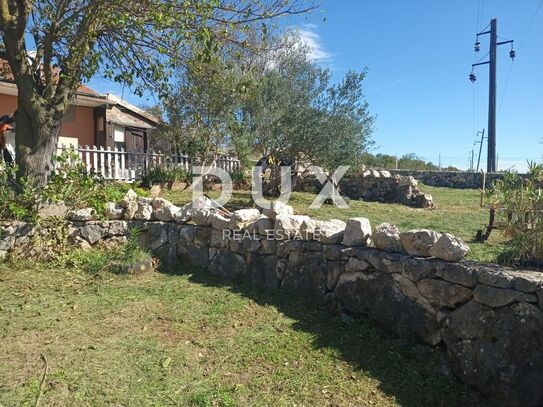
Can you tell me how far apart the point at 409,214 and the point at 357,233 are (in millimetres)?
6914

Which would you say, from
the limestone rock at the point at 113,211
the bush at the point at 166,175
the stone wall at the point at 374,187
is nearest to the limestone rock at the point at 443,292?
the limestone rock at the point at 113,211

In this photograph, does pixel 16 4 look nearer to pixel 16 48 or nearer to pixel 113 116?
pixel 16 48

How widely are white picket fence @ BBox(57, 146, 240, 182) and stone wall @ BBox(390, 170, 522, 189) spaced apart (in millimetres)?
11204

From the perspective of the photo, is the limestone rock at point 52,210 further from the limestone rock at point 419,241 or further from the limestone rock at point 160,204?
the limestone rock at point 419,241

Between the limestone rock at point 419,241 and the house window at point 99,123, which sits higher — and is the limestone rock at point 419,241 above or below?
below

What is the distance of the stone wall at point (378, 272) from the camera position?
9.79ft

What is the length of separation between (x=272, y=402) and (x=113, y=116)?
16.0 m

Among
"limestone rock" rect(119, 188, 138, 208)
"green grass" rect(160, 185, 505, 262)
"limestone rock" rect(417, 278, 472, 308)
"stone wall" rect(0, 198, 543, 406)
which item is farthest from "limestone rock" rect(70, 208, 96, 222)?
"limestone rock" rect(417, 278, 472, 308)

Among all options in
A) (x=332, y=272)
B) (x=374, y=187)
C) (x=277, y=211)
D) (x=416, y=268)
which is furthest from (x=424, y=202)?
(x=416, y=268)

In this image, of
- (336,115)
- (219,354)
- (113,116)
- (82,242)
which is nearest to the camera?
(219,354)

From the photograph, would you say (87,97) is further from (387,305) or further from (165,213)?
(387,305)

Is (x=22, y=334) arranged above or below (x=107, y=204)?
below

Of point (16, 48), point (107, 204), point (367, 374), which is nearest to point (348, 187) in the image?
point (107, 204)

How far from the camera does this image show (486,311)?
125 inches
